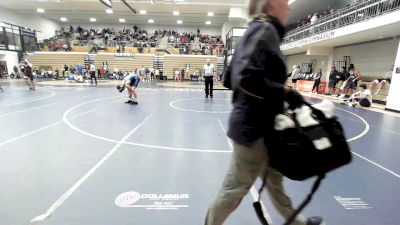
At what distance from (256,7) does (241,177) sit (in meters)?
1.04

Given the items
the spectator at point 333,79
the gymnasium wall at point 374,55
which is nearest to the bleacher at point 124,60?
the spectator at point 333,79

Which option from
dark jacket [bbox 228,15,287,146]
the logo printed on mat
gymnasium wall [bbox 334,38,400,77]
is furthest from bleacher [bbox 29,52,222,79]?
dark jacket [bbox 228,15,287,146]

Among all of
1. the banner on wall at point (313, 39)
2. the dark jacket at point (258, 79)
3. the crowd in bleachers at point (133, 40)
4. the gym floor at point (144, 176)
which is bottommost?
the gym floor at point (144, 176)

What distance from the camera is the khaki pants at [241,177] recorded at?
5.34 ft

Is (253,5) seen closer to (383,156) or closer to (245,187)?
(245,187)

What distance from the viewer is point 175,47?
31.5m

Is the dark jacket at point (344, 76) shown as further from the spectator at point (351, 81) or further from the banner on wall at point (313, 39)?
the banner on wall at point (313, 39)

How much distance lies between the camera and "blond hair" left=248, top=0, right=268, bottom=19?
5.14ft

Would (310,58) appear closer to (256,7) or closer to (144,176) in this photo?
(144,176)

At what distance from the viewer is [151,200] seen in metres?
2.84

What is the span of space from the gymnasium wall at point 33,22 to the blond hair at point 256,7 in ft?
112

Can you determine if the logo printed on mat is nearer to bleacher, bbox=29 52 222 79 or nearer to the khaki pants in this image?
the khaki pants

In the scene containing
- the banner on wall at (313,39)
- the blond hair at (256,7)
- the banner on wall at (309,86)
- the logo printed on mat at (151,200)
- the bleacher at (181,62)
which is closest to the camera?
the blond hair at (256,7)

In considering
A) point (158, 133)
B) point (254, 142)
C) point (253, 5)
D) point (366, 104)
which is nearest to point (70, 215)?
point (254, 142)
